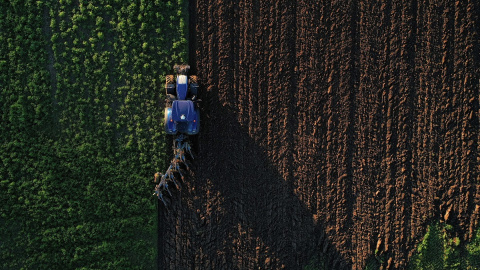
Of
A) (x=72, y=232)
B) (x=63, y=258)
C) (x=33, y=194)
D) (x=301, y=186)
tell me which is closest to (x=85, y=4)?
(x=33, y=194)

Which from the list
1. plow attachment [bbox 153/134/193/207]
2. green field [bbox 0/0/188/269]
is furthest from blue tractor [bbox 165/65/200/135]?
green field [bbox 0/0/188/269]

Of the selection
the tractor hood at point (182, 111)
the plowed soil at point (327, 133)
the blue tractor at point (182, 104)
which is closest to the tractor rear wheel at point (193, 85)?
the blue tractor at point (182, 104)

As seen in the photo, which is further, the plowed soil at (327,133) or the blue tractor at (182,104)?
the plowed soil at (327,133)

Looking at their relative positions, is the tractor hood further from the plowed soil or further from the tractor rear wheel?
the plowed soil

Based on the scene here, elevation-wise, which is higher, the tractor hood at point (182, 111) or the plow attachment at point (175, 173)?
the tractor hood at point (182, 111)

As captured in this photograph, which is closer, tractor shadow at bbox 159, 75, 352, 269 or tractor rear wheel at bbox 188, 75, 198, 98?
tractor rear wheel at bbox 188, 75, 198, 98

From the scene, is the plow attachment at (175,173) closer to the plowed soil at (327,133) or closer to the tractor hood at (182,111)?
the plowed soil at (327,133)
